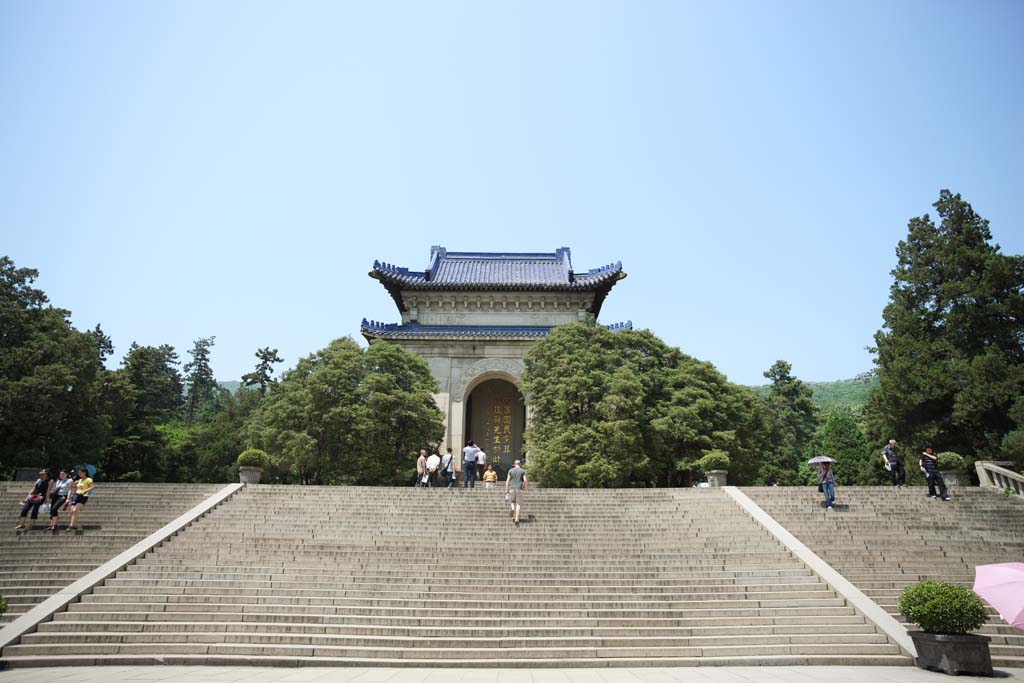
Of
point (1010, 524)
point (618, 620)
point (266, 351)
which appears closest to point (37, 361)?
point (618, 620)

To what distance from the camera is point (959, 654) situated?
24.5 ft

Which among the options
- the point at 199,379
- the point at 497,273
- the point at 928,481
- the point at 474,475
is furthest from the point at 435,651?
the point at 199,379

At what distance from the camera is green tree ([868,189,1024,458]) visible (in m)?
22.3

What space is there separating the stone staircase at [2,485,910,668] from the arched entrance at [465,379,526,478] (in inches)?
611

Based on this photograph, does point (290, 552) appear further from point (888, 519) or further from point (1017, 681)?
point (888, 519)

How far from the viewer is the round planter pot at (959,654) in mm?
7406

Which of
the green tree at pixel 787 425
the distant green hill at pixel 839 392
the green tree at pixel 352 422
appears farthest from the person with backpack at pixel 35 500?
the distant green hill at pixel 839 392

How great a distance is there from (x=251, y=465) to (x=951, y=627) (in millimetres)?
15475

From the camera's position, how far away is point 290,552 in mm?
11977

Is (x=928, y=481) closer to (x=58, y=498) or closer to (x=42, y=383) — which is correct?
(x=58, y=498)

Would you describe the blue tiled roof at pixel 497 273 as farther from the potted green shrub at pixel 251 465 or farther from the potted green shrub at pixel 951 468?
the potted green shrub at pixel 951 468

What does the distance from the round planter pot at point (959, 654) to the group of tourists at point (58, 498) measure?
14383 mm

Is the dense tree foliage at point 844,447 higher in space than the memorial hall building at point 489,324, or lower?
lower

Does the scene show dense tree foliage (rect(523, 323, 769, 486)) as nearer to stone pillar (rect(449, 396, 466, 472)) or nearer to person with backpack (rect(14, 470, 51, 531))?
stone pillar (rect(449, 396, 466, 472))
